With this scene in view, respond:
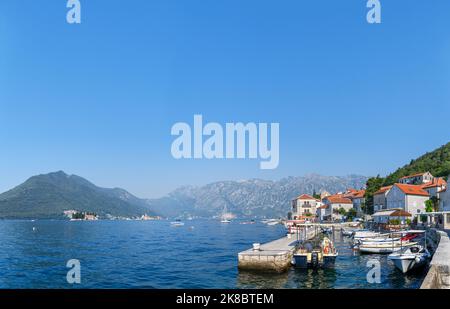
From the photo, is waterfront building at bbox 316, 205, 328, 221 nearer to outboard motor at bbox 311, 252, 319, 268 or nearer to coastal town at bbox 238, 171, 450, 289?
coastal town at bbox 238, 171, 450, 289

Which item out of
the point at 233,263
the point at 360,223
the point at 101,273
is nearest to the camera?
the point at 101,273

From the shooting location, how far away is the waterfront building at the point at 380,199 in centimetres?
10416

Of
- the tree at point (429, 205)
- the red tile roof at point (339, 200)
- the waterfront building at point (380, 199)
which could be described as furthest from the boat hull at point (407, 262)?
the red tile roof at point (339, 200)

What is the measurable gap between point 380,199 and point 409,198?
19.2 metres

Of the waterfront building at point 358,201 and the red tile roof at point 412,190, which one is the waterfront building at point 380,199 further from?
the waterfront building at point 358,201

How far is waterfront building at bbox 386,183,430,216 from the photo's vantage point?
3423 inches

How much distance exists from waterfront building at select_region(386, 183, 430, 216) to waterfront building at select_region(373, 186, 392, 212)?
29.6ft

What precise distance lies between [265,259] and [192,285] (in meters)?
6.74

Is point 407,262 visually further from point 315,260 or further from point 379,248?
point 379,248

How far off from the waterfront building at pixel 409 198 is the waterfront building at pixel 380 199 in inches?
356

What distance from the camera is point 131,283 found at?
103 ft
